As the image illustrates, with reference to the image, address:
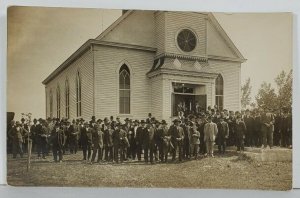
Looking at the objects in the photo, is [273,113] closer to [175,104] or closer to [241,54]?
[241,54]

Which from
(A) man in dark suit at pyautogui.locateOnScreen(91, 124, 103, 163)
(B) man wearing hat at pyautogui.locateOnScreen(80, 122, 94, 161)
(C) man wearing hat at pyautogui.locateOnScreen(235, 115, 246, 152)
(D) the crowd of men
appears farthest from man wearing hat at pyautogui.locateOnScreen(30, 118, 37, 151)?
(C) man wearing hat at pyautogui.locateOnScreen(235, 115, 246, 152)

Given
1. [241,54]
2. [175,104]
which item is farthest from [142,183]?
[241,54]

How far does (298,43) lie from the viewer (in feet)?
12.4

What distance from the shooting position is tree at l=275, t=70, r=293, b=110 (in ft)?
12.4

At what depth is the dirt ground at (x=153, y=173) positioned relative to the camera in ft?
12.8

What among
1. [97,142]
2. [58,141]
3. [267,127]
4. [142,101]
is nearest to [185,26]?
[142,101]

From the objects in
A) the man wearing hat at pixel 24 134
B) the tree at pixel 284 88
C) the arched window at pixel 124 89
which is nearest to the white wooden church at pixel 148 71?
the arched window at pixel 124 89

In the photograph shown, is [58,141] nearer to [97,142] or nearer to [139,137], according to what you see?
[97,142]

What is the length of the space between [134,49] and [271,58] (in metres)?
1.18

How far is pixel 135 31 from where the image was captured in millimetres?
3949

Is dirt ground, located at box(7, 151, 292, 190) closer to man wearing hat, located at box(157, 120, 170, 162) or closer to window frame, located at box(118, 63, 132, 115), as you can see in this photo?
man wearing hat, located at box(157, 120, 170, 162)

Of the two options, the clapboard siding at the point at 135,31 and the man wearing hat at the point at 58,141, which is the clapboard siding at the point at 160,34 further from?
the man wearing hat at the point at 58,141

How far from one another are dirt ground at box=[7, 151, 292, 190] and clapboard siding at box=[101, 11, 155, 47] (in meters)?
1.05

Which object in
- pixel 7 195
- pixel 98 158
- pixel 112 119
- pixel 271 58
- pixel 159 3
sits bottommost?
pixel 7 195
